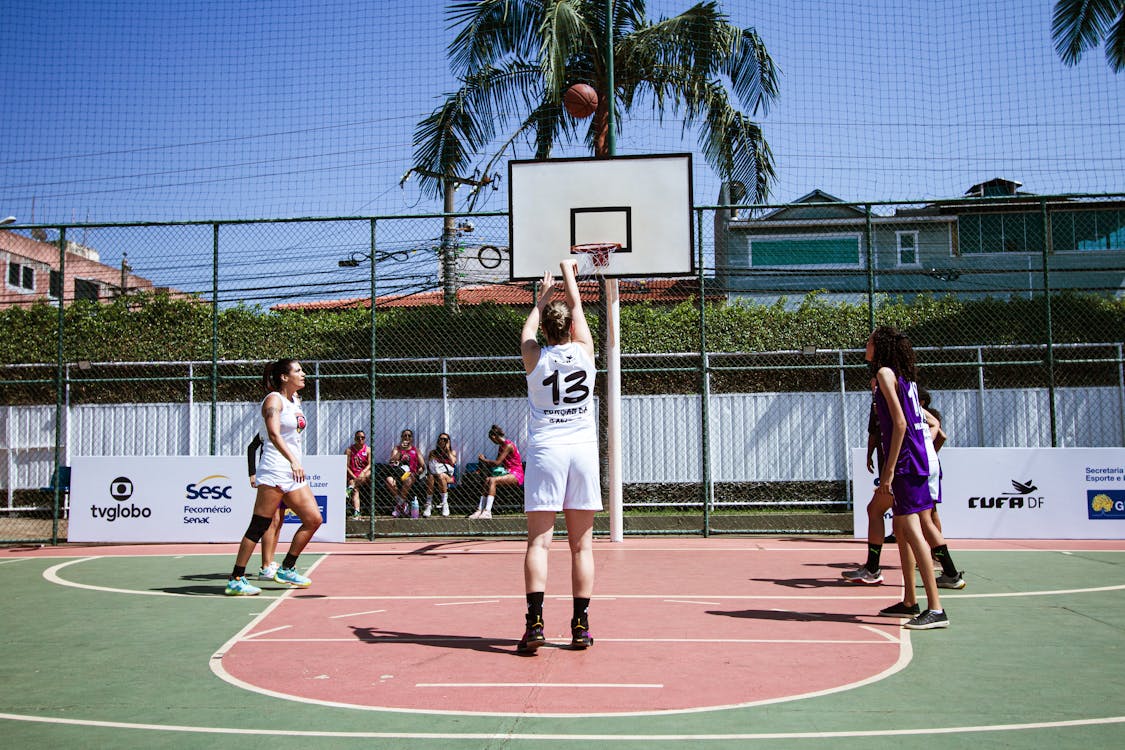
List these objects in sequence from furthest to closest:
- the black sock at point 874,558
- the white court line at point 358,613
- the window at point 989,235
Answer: the window at point 989,235, the black sock at point 874,558, the white court line at point 358,613

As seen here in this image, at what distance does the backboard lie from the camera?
1138 centimetres

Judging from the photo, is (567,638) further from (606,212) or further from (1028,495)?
(1028,495)

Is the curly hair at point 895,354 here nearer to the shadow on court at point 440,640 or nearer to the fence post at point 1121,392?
the shadow on court at point 440,640

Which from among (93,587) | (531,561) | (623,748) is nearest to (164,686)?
(531,561)

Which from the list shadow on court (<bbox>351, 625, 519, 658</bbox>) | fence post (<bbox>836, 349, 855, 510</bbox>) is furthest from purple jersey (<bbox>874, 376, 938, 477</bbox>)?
fence post (<bbox>836, 349, 855, 510</bbox>)

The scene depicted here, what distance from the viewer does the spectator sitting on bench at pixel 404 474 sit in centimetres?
1401

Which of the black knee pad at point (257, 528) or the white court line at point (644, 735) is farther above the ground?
the black knee pad at point (257, 528)

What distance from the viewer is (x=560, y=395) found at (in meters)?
5.95

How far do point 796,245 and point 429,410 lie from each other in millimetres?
15433

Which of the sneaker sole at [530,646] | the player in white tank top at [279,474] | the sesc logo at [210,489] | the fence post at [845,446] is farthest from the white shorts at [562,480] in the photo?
the fence post at [845,446]

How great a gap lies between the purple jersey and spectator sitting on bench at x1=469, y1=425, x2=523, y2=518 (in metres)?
7.80

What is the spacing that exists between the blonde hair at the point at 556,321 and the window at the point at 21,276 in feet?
131

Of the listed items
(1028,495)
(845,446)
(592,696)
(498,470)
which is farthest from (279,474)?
(845,446)

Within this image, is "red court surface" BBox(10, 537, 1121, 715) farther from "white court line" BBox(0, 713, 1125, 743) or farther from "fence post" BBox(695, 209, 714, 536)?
"fence post" BBox(695, 209, 714, 536)
